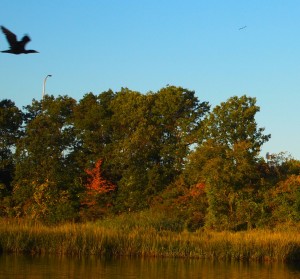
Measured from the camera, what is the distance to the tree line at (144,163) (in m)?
27.7

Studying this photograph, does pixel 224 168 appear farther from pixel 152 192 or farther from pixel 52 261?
pixel 52 261

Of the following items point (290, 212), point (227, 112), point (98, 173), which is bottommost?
point (290, 212)

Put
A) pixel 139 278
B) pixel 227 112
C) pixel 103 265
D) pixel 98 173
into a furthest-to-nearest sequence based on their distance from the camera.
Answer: pixel 98 173
pixel 227 112
pixel 103 265
pixel 139 278

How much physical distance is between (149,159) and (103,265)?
44.6 ft

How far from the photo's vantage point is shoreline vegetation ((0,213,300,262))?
20.9m

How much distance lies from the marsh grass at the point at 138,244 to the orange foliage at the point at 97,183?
8.29 metres

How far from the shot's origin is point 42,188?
30.9 meters

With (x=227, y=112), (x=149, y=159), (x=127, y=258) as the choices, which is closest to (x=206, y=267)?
(x=127, y=258)

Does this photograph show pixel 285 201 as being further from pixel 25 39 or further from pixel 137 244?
pixel 25 39

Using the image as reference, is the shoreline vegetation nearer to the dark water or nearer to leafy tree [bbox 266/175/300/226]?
the dark water

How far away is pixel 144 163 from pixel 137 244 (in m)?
10.8

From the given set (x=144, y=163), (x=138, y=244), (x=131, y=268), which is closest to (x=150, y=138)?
(x=144, y=163)

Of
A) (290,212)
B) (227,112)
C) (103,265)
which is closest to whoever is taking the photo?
(103,265)

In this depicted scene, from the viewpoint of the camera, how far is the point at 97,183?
3089 cm
